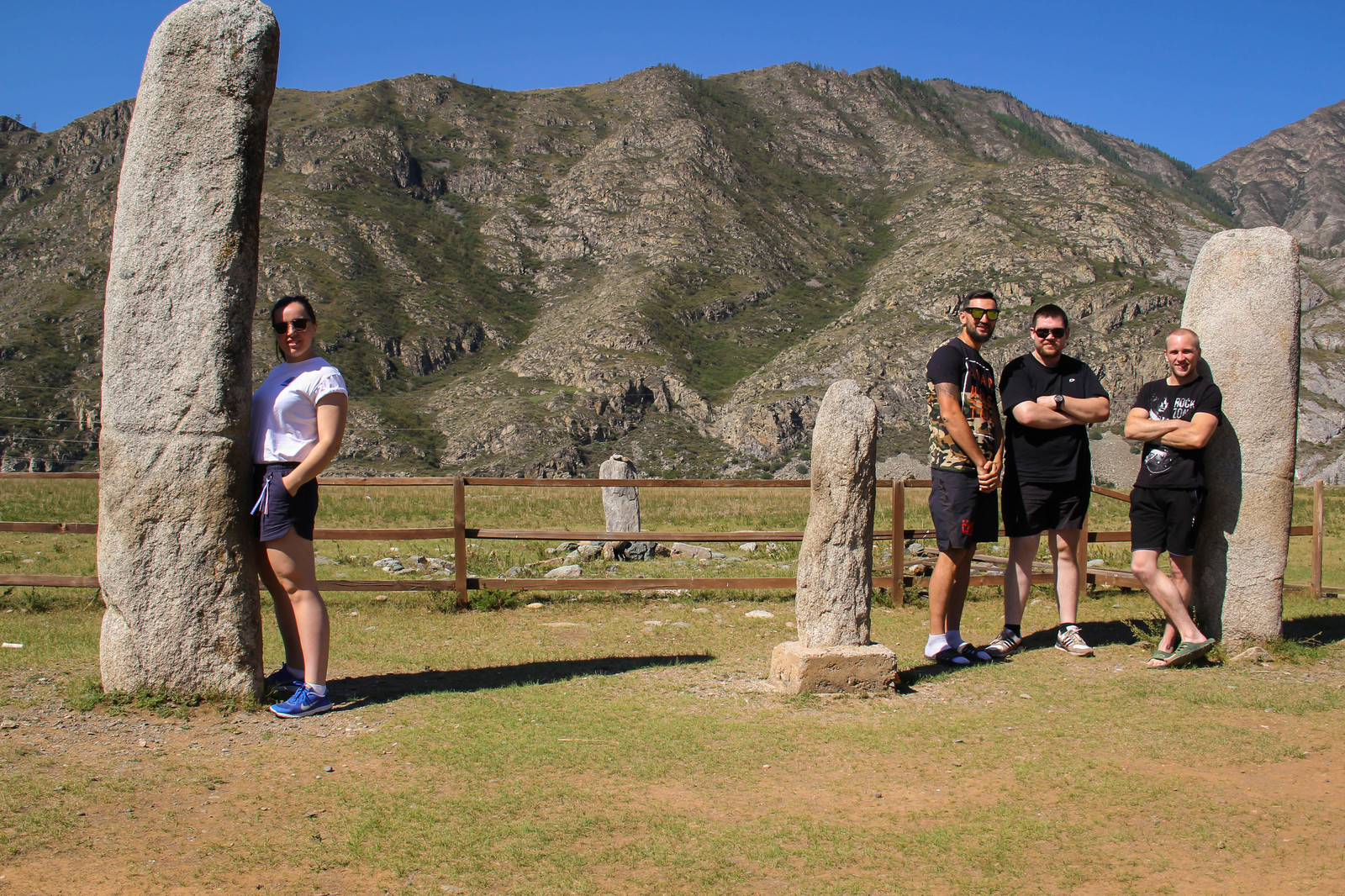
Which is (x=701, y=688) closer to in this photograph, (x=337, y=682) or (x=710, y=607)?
(x=337, y=682)

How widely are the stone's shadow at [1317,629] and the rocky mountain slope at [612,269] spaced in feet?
189

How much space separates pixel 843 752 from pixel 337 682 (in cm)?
334

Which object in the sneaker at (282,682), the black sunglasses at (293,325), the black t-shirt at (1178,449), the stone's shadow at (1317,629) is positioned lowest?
the stone's shadow at (1317,629)

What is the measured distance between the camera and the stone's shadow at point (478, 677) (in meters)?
5.66

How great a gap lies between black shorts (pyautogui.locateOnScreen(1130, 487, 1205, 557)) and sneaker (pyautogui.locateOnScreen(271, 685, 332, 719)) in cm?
534

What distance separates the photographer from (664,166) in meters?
105

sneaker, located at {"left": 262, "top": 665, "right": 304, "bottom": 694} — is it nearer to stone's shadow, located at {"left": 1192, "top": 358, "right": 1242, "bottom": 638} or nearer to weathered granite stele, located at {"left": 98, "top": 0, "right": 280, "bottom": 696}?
weathered granite stele, located at {"left": 98, "top": 0, "right": 280, "bottom": 696}

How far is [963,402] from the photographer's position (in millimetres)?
6062

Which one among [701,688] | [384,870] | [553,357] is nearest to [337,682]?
[701,688]

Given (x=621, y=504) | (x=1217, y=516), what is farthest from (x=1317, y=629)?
(x=621, y=504)

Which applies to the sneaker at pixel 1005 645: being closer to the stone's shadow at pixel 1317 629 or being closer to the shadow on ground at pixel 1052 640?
the shadow on ground at pixel 1052 640

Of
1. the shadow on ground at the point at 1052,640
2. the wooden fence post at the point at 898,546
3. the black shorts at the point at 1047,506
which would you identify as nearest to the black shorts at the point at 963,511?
the black shorts at the point at 1047,506

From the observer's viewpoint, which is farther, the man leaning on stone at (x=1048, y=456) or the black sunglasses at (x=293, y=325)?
the man leaning on stone at (x=1048, y=456)

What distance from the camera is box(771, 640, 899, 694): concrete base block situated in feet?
18.6
